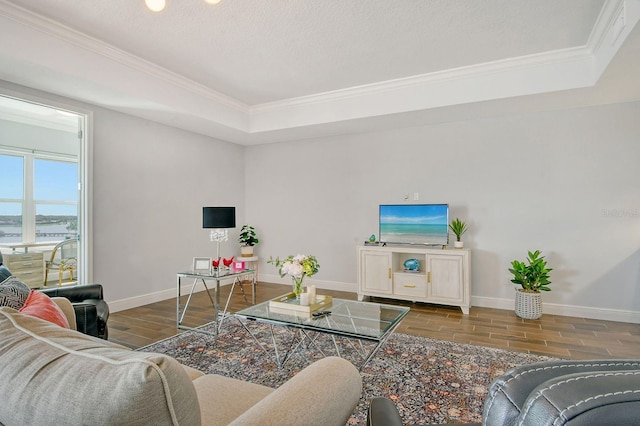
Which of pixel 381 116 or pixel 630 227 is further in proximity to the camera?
pixel 381 116

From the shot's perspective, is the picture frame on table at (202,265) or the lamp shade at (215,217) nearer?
the picture frame on table at (202,265)

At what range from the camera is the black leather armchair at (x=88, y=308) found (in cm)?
245

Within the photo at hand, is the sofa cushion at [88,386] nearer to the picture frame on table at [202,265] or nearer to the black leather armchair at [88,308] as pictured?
the black leather armchair at [88,308]

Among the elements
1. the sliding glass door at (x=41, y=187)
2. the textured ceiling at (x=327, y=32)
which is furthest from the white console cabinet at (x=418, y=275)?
the sliding glass door at (x=41, y=187)

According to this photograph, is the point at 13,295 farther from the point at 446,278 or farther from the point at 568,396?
the point at 446,278

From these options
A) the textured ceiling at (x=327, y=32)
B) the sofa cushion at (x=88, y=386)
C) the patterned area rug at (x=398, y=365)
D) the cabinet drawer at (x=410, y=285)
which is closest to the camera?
the sofa cushion at (x=88, y=386)

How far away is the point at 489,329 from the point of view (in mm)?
3781

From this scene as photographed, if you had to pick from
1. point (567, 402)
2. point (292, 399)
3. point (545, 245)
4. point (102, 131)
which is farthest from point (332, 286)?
point (567, 402)

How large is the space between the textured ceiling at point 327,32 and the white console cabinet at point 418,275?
2284 millimetres

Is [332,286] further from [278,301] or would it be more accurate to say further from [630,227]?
[630,227]

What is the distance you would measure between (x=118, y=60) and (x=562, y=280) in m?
5.71

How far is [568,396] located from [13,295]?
2073mm

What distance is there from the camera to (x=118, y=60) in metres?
3.69

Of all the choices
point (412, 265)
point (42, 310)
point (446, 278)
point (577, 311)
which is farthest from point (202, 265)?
point (577, 311)
